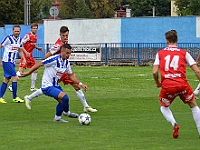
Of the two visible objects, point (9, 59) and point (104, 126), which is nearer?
point (104, 126)

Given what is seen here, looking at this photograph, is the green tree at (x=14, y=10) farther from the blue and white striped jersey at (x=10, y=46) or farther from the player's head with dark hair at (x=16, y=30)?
the player's head with dark hair at (x=16, y=30)

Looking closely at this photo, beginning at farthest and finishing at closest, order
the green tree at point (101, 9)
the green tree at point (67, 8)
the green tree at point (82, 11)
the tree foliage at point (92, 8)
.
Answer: the green tree at point (67, 8)
the green tree at point (101, 9)
the tree foliage at point (92, 8)
the green tree at point (82, 11)

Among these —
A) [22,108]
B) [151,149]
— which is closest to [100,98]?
[22,108]

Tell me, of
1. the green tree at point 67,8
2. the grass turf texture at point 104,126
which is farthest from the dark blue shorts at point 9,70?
the green tree at point 67,8

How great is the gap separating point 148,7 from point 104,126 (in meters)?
85.4

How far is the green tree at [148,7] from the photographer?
96.8 metres

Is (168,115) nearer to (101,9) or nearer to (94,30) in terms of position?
(94,30)

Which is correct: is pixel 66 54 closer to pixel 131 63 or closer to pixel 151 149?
pixel 151 149

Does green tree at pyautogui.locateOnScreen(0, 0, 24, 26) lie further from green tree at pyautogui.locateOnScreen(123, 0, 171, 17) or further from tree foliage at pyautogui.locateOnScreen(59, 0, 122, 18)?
tree foliage at pyautogui.locateOnScreen(59, 0, 122, 18)

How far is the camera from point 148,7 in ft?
317

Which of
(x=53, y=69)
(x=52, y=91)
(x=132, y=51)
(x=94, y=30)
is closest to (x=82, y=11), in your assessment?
(x=94, y=30)

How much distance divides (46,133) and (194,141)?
8.83 feet

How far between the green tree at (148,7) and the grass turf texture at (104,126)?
252 feet

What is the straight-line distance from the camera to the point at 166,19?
43.1 m
